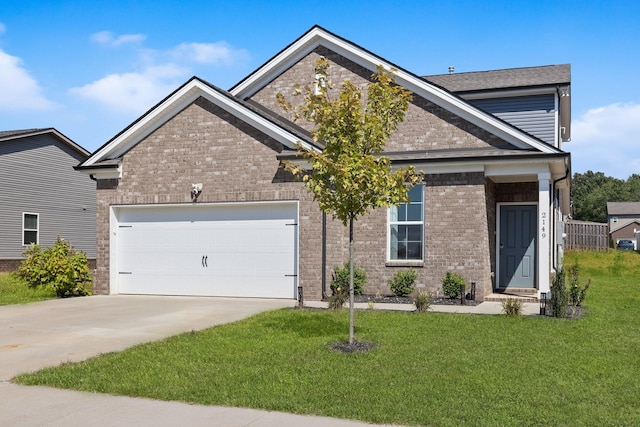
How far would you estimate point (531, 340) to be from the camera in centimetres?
928

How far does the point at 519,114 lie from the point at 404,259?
6.31m

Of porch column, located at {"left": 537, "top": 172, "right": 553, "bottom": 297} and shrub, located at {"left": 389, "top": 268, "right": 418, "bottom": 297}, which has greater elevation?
porch column, located at {"left": 537, "top": 172, "right": 553, "bottom": 297}

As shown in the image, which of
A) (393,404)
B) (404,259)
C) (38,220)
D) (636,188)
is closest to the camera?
(393,404)

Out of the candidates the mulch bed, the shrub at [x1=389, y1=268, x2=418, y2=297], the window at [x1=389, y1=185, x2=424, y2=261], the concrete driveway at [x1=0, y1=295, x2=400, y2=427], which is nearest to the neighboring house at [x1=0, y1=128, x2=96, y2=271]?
the concrete driveway at [x1=0, y1=295, x2=400, y2=427]

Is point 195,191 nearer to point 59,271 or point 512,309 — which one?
point 59,271

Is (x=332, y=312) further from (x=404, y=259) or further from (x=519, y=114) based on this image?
(x=519, y=114)

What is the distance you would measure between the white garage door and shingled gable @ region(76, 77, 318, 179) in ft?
4.43

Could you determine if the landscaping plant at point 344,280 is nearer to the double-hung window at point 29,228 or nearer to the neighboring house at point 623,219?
the double-hung window at point 29,228

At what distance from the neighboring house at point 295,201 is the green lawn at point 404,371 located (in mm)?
4195

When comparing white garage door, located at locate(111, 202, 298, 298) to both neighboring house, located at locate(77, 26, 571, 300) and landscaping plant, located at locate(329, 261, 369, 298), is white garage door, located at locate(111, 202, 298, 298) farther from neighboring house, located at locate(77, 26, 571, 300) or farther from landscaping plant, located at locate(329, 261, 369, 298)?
landscaping plant, located at locate(329, 261, 369, 298)

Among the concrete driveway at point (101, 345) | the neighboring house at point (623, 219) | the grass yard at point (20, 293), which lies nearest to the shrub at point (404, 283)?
the concrete driveway at point (101, 345)

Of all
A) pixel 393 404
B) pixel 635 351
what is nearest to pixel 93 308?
pixel 393 404

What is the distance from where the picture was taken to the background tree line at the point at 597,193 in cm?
9275

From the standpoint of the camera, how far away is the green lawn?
585 centimetres
